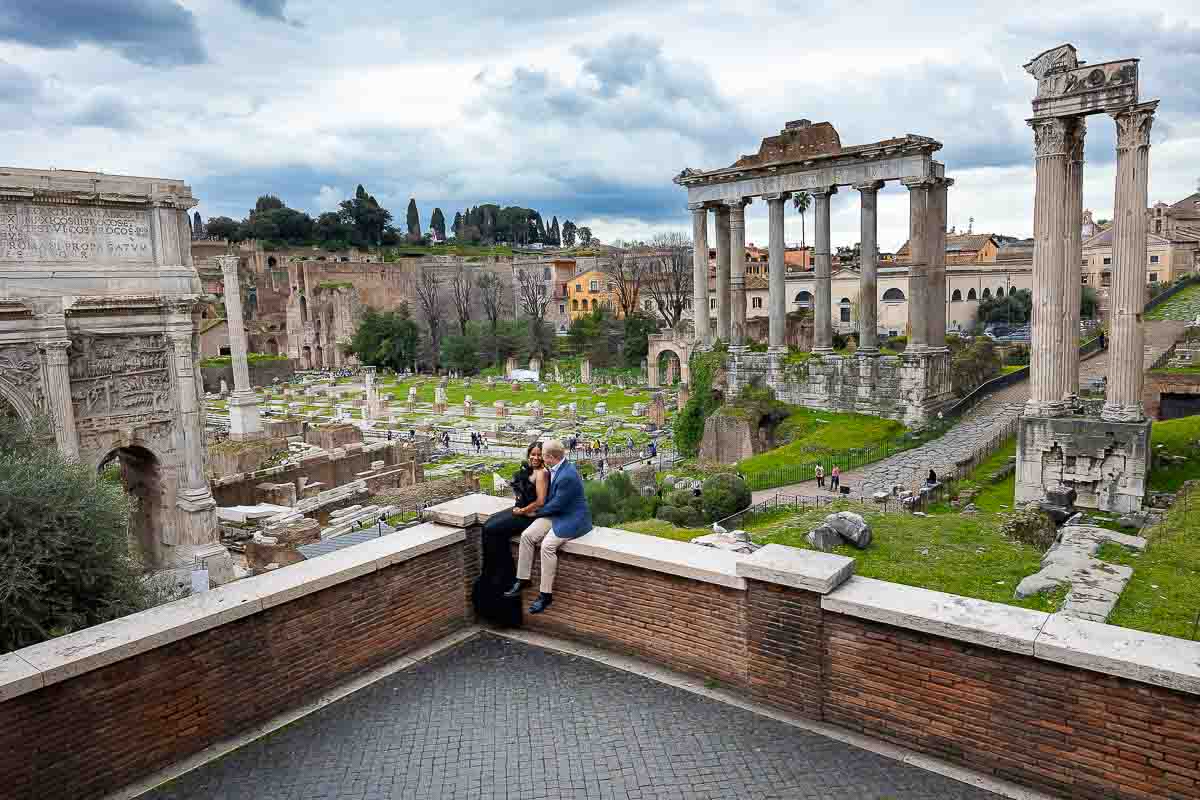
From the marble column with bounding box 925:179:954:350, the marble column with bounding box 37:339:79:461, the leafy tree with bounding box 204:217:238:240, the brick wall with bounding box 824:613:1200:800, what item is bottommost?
the brick wall with bounding box 824:613:1200:800

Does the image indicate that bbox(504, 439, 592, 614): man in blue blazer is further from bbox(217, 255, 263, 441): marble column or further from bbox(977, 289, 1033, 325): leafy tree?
bbox(977, 289, 1033, 325): leafy tree

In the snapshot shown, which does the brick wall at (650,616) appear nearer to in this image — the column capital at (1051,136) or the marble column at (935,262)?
the column capital at (1051,136)

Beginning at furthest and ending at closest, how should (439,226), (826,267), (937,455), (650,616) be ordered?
(439,226)
(826,267)
(937,455)
(650,616)

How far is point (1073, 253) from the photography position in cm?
1606

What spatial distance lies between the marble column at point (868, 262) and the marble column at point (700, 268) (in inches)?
206

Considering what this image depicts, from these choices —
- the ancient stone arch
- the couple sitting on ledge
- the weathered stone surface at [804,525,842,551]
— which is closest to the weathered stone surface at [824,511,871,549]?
the weathered stone surface at [804,525,842,551]

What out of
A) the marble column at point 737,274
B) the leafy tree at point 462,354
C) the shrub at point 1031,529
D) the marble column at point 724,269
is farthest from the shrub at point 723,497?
the leafy tree at point 462,354

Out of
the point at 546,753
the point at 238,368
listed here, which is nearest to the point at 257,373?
the point at 238,368

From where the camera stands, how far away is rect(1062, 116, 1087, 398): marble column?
51.1ft

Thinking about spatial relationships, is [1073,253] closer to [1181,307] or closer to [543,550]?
[543,550]

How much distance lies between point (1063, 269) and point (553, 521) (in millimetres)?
13111

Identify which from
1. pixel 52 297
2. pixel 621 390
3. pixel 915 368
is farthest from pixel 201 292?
pixel 621 390

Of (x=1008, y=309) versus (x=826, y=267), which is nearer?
(x=826, y=267)

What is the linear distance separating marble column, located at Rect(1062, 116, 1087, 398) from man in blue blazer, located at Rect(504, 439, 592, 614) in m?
13.2
